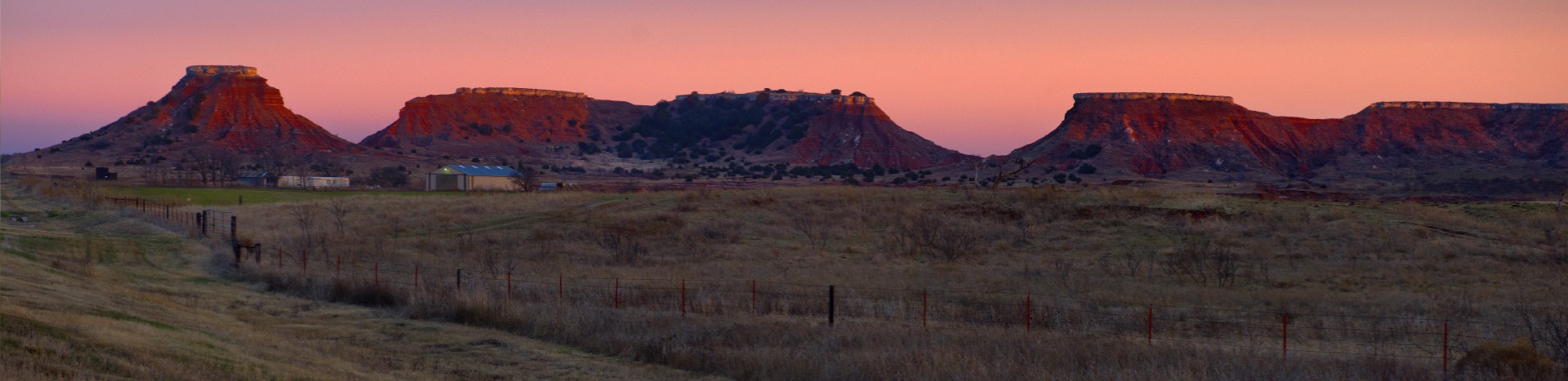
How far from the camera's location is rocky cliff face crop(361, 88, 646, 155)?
16325 centimetres

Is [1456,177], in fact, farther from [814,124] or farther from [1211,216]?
[814,124]

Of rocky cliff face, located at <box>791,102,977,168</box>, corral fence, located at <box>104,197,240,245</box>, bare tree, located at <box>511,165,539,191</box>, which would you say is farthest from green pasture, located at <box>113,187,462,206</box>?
rocky cliff face, located at <box>791,102,977,168</box>

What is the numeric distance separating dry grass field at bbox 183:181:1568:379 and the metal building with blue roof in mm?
35821

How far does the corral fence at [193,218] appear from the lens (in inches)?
1548

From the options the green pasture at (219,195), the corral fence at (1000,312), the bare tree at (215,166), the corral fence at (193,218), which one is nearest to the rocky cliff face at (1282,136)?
the green pasture at (219,195)

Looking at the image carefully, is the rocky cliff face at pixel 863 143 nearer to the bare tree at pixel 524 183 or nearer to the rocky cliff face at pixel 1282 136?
the rocky cliff face at pixel 1282 136

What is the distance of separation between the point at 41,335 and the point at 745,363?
8570 millimetres

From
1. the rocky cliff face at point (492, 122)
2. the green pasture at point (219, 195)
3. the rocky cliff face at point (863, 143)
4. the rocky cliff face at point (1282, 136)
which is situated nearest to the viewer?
the green pasture at point (219, 195)

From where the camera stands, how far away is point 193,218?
163ft

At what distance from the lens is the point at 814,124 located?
176375 millimetres

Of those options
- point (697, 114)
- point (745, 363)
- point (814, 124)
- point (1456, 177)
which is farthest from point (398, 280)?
point (697, 114)

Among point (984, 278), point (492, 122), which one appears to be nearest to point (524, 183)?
point (984, 278)

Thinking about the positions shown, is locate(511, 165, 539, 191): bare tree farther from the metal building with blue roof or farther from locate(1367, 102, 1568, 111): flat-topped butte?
locate(1367, 102, 1568, 111): flat-topped butte

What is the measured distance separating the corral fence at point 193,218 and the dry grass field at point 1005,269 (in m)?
1.42
